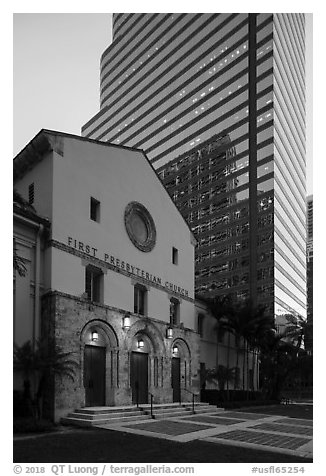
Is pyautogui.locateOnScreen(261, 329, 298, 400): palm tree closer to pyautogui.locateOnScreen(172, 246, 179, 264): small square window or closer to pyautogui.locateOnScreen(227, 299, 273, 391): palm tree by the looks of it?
pyautogui.locateOnScreen(227, 299, 273, 391): palm tree

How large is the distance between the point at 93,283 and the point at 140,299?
3.37 m

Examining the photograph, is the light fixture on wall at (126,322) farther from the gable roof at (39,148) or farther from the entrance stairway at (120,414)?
the gable roof at (39,148)

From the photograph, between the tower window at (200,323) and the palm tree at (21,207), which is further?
the tower window at (200,323)

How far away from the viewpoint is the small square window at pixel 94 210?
768 inches

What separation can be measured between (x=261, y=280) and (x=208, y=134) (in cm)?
2318

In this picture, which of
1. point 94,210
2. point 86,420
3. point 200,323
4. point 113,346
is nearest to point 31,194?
point 94,210

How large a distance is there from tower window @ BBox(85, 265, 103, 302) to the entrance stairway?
4.02m

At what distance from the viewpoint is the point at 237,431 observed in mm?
15000

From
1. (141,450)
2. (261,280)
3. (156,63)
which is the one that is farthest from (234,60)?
(141,450)

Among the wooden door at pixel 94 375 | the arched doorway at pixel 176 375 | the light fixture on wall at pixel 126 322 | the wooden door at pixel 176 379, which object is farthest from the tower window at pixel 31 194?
the wooden door at pixel 176 379

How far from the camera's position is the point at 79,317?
17344mm

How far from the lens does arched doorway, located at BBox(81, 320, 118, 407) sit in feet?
58.5

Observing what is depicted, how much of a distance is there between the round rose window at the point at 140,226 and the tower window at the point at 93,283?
2717 millimetres
